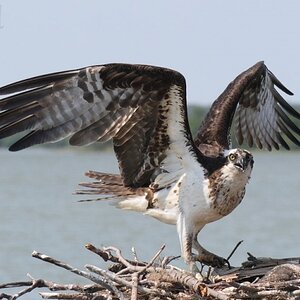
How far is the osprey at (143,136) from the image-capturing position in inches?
394

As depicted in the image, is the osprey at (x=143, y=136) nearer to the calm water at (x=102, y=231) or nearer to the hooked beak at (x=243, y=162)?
the hooked beak at (x=243, y=162)

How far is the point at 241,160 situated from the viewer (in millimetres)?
10477

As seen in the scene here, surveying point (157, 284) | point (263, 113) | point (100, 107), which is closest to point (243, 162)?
point (100, 107)

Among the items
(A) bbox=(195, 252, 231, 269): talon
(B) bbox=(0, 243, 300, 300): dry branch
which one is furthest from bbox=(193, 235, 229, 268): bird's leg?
(B) bbox=(0, 243, 300, 300): dry branch

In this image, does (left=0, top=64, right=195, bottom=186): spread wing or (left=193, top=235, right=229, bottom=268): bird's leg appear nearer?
(left=0, top=64, right=195, bottom=186): spread wing

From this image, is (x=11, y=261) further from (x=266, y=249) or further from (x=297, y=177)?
(x=297, y=177)

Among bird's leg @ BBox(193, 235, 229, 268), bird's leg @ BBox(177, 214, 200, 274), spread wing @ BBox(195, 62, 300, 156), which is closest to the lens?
bird's leg @ BBox(177, 214, 200, 274)

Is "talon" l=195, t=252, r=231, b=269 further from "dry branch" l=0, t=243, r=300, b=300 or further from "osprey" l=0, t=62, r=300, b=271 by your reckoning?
"dry branch" l=0, t=243, r=300, b=300

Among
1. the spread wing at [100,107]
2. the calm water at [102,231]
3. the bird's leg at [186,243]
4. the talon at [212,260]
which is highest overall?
the spread wing at [100,107]

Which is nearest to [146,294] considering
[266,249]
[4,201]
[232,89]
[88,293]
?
[88,293]

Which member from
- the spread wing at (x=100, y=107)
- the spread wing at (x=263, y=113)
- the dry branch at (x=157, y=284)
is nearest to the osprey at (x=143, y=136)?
the spread wing at (x=100, y=107)

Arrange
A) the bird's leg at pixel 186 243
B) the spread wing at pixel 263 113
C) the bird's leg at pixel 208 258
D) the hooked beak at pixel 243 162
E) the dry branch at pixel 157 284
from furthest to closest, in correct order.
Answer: the spread wing at pixel 263 113 < the bird's leg at pixel 208 258 < the bird's leg at pixel 186 243 < the hooked beak at pixel 243 162 < the dry branch at pixel 157 284

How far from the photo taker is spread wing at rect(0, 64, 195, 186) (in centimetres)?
991

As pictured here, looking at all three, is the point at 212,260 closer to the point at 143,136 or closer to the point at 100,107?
the point at 143,136
